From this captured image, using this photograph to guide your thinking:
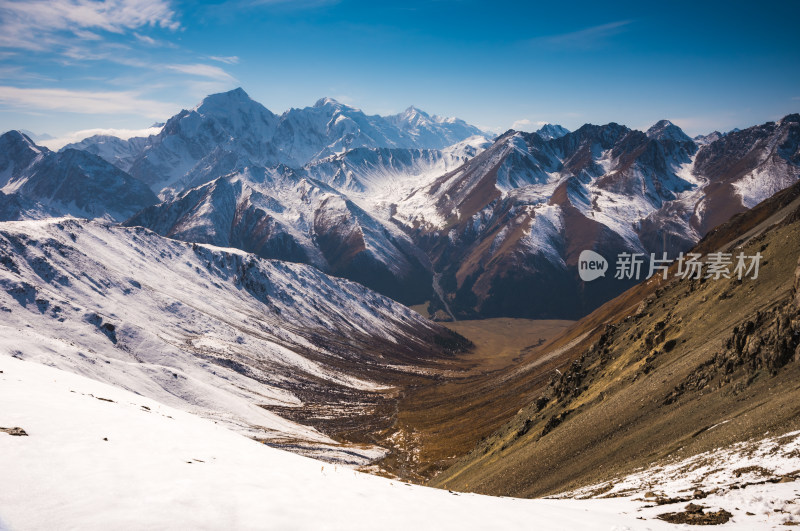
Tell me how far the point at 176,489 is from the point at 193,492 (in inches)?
23.3

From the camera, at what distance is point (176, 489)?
15648 mm

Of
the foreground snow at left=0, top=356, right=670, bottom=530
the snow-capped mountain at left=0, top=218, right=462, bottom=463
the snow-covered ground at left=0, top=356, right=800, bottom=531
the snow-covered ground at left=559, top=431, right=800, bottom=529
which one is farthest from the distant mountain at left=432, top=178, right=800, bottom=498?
the snow-capped mountain at left=0, top=218, right=462, bottom=463

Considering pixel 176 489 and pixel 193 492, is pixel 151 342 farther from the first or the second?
pixel 193 492

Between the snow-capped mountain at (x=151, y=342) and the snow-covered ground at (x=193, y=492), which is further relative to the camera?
the snow-capped mountain at (x=151, y=342)

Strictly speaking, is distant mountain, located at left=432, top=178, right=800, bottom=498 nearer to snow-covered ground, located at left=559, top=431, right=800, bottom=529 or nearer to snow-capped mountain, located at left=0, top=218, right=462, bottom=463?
snow-covered ground, located at left=559, top=431, right=800, bottom=529

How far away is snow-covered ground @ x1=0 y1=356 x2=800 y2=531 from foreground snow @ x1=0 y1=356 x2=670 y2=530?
0.05 m

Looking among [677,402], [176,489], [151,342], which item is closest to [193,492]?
[176,489]

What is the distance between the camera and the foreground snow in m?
13.6

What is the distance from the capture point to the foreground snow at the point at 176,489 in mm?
13609

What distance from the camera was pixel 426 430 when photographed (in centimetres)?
13162

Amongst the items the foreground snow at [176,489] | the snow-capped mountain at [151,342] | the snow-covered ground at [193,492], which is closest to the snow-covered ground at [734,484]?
the snow-covered ground at [193,492]

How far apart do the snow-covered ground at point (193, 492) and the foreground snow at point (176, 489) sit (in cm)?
5

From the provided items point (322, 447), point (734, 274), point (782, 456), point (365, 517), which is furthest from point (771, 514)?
point (322, 447)

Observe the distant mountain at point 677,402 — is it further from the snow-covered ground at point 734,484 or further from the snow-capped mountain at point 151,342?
the snow-capped mountain at point 151,342
